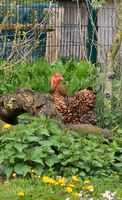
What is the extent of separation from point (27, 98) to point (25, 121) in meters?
0.51

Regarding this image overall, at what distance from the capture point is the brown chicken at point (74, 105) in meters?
8.08

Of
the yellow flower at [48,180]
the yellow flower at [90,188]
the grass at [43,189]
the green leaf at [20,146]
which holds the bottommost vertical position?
the grass at [43,189]

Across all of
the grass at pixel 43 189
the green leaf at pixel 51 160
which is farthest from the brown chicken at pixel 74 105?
the grass at pixel 43 189

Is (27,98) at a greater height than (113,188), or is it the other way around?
(27,98)

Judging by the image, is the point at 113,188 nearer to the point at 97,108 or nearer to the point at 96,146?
the point at 96,146

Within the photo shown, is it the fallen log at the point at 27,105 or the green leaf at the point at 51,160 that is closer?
the green leaf at the point at 51,160

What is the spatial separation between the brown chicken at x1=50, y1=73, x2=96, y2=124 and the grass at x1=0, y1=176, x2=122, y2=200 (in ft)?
6.42

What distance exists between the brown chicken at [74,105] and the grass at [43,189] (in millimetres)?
1957

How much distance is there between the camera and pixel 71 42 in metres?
13.7

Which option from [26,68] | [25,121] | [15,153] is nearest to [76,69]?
[26,68]

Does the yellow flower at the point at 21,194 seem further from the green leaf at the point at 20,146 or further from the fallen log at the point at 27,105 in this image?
the fallen log at the point at 27,105

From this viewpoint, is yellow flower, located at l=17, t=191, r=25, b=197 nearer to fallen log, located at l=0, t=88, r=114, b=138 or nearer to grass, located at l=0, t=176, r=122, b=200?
grass, located at l=0, t=176, r=122, b=200

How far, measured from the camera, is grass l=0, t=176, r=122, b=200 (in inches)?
217

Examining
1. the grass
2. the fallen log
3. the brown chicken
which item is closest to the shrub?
the grass
